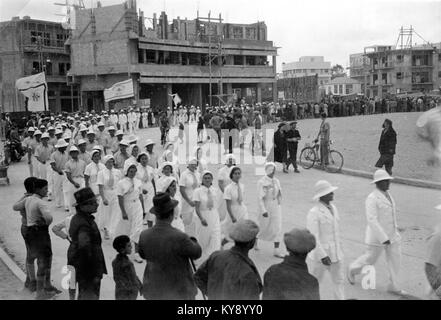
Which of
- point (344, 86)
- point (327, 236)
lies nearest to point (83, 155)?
point (327, 236)

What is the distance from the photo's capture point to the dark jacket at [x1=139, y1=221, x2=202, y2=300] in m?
4.27

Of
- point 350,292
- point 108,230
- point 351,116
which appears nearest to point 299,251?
point 350,292

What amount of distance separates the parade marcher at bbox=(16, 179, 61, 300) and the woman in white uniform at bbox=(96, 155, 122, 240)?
2.57m

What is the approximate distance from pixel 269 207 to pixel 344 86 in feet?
228

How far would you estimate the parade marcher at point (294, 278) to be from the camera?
151 inches

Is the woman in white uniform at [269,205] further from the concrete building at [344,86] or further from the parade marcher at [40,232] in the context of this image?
the concrete building at [344,86]

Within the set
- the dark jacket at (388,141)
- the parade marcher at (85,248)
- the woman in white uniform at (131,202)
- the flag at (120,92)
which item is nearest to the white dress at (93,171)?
the woman in white uniform at (131,202)

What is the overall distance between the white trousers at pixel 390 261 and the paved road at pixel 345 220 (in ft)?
0.56

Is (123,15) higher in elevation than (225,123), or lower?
higher

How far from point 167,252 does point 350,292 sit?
2.72 meters

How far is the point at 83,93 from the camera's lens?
46406 millimetres

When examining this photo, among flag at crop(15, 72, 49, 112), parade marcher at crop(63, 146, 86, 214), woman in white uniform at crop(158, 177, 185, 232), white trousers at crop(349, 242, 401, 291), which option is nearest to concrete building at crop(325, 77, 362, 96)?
flag at crop(15, 72, 49, 112)
